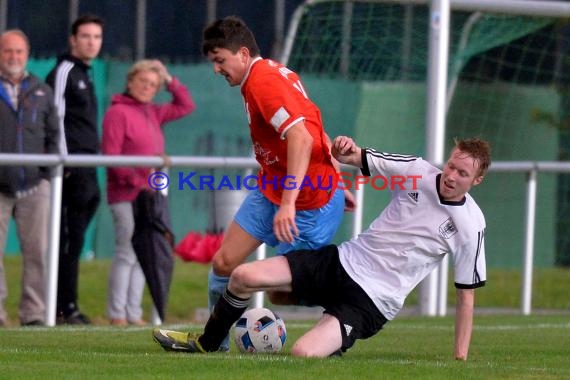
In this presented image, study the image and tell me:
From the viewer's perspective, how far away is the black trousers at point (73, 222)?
10758mm

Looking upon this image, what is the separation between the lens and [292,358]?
7352mm

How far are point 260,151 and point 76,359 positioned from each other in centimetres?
156

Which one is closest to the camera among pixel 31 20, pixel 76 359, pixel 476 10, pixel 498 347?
pixel 76 359

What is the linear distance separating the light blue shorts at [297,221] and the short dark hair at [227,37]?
82 centimetres

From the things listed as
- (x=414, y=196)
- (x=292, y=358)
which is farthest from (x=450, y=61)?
(x=292, y=358)

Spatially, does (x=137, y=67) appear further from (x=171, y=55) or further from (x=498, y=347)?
(x=171, y=55)

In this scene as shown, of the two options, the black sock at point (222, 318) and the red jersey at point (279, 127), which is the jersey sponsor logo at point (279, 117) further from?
the black sock at point (222, 318)

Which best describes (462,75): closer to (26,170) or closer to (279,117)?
(26,170)

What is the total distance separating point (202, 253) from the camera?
12.0 meters

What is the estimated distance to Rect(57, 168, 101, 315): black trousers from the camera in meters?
10.8

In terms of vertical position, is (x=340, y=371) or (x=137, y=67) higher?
(x=137, y=67)

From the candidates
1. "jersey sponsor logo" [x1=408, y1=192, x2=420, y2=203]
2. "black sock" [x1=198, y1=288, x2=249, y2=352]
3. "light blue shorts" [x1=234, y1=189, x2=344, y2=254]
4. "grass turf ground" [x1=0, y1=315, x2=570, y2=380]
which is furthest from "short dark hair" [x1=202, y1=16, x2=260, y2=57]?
"grass turf ground" [x1=0, y1=315, x2=570, y2=380]

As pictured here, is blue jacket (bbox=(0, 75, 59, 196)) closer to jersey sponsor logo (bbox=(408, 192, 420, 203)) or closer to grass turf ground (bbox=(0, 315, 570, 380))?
grass turf ground (bbox=(0, 315, 570, 380))

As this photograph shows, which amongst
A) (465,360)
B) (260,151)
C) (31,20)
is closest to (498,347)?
(465,360)
